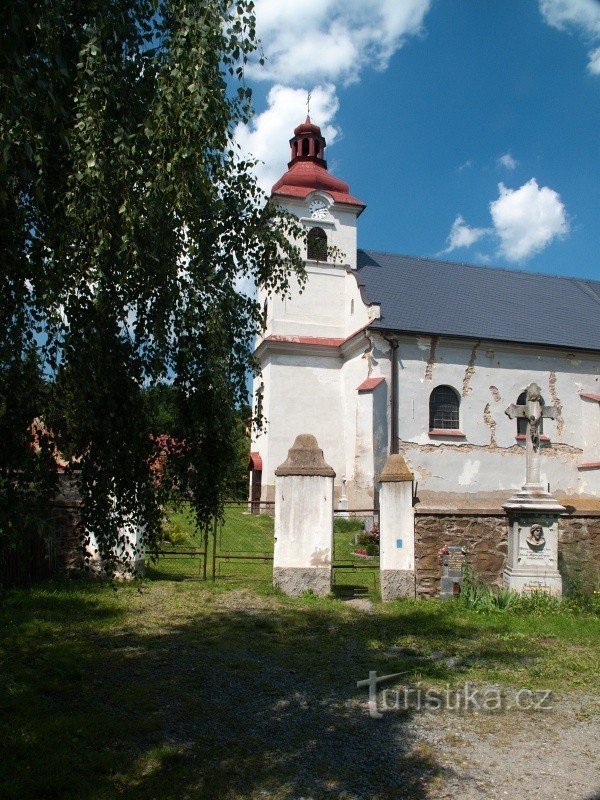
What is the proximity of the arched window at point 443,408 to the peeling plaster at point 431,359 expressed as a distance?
51 centimetres

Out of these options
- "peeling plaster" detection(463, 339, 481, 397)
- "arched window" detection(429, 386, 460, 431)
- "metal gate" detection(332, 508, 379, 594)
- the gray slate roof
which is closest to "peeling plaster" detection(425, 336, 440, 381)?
the gray slate roof

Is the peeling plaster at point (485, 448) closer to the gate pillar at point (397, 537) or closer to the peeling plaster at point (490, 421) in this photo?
the peeling plaster at point (490, 421)

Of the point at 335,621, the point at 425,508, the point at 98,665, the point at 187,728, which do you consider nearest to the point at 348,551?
the point at 425,508

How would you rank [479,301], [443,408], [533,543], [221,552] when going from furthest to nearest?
[479,301], [443,408], [221,552], [533,543]

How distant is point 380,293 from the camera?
23156 millimetres

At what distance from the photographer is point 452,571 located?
9.53 metres

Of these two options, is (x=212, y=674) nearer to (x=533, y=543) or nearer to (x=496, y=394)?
(x=533, y=543)

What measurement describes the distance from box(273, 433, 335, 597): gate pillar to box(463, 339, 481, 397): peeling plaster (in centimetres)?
1328

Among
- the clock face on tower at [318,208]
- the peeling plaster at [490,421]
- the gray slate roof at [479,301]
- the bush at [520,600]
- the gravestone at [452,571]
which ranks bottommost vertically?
the bush at [520,600]

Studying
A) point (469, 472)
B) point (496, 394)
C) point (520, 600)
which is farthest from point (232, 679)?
point (496, 394)
